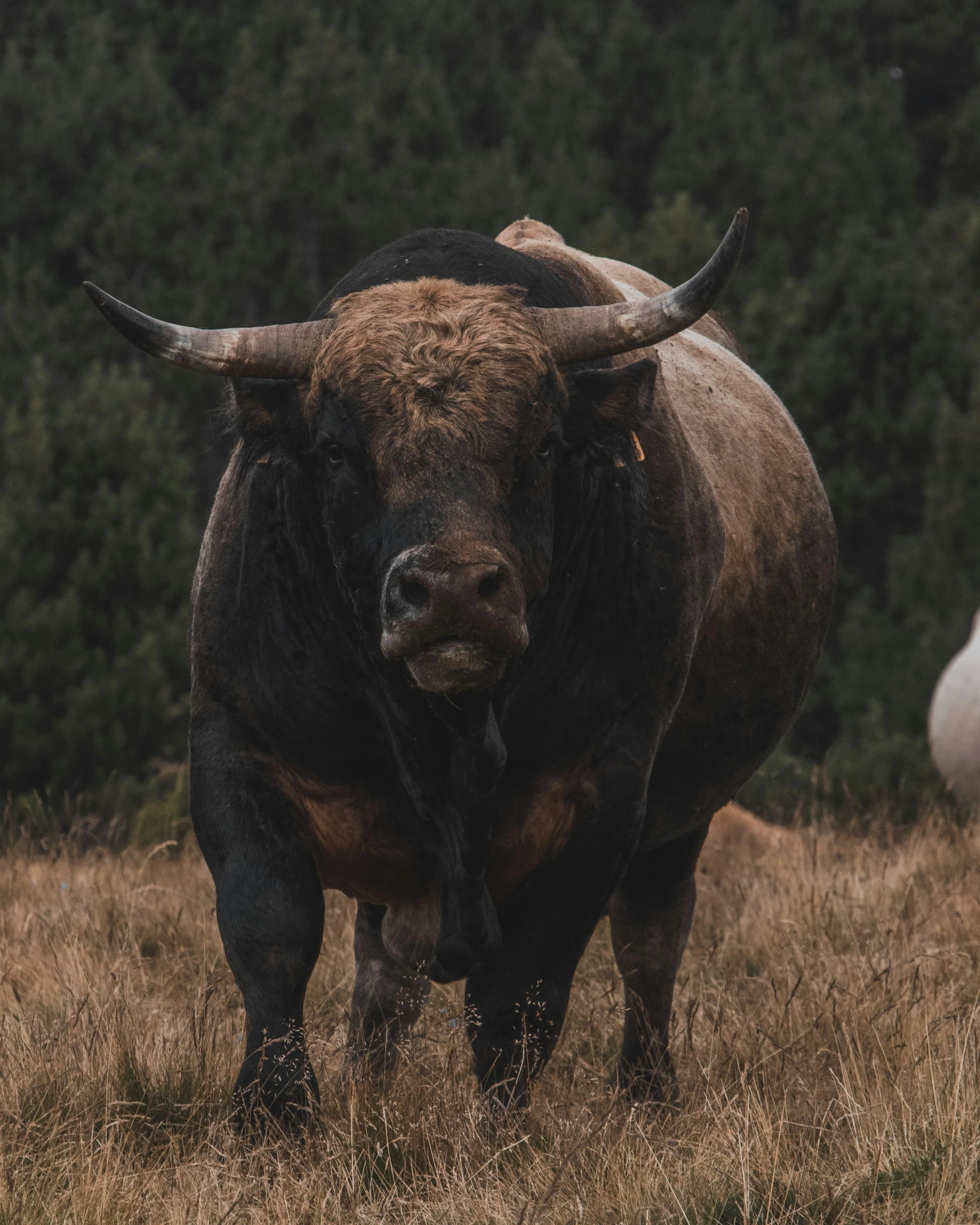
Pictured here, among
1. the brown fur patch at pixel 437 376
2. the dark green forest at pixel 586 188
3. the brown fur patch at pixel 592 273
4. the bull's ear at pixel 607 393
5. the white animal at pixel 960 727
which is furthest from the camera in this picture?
the dark green forest at pixel 586 188

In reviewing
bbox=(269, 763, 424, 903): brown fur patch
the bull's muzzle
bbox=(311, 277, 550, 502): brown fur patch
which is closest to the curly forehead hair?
bbox=(311, 277, 550, 502): brown fur patch

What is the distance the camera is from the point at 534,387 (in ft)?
13.1

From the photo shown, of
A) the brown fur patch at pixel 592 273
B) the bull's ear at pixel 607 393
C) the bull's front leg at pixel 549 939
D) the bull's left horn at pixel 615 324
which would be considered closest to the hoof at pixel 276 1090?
the bull's front leg at pixel 549 939

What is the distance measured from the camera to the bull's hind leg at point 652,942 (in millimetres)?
5426

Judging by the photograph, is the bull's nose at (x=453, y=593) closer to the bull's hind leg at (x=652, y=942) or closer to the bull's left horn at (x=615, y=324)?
the bull's left horn at (x=615, y=324)

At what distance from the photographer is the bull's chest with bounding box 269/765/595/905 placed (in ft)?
14.5

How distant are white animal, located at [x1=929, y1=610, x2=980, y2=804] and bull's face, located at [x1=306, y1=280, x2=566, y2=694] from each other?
8735mm

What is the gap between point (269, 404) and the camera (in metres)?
4.23

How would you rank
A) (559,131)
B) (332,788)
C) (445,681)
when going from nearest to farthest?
1. (445,681)
2. (332,788)
3. (559,131)

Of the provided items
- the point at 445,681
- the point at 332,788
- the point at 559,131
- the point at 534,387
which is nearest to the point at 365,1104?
the point at 332,788

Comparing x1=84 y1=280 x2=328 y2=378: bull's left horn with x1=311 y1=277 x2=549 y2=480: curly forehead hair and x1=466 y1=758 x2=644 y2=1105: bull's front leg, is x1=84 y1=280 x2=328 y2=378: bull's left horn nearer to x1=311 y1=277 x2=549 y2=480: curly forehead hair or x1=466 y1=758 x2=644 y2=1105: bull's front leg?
x1=311 y1=277 x2=549 y2=480: curly forehead hair

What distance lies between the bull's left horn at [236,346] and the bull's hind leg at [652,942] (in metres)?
2.19

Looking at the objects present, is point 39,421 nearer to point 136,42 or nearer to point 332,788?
point 332,788

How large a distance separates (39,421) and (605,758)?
1512 centimetres
